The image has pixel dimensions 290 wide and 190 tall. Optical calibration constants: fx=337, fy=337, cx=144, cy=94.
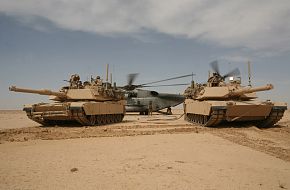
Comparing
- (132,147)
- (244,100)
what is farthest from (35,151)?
(244,100)

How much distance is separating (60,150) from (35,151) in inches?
25.3

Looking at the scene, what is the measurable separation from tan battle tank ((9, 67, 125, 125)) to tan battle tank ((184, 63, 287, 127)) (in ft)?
17.4

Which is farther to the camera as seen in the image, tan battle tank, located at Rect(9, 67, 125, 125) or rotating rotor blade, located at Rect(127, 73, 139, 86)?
rotating rotor blade, located at Rect(127, 73, 139, 86)

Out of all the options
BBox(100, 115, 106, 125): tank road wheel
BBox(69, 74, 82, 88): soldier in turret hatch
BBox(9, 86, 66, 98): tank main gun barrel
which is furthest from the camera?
BBox(69, 74, 82, 88): soldier in turret hatch

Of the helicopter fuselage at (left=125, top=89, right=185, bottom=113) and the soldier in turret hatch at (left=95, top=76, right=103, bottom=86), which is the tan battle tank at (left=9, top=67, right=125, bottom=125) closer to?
the soldier in turret hatch at (left=95, top=76, right=103, bottom=86)

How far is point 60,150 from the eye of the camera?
9.10 m

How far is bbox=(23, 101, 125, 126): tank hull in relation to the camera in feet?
56.7

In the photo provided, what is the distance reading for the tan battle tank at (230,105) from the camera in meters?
15.9

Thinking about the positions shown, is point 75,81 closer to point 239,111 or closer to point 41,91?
point 41,91

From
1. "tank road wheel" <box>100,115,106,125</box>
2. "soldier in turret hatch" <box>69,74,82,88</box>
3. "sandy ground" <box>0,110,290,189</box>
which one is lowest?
"sandy ground" <box>0,110,290,189</box>

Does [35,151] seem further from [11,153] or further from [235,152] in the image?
[235,152]

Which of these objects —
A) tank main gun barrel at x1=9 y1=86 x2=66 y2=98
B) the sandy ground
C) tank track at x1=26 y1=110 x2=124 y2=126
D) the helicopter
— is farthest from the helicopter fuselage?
the sandy ground

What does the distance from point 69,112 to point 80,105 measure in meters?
0.70

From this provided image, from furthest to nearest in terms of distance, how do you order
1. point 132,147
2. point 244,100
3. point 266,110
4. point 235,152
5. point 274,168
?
point 244,100 → point 266,110 → point 132,147 → point 235,152 → point 274,168
